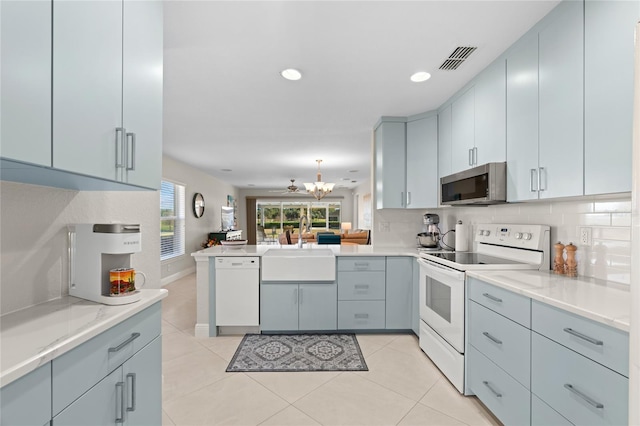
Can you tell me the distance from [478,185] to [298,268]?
1796mm

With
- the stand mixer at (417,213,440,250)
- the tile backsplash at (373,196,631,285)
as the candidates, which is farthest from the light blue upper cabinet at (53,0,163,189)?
the stand mixer at (417,213,440,250)

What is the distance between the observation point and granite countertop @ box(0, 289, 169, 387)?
0.74 m

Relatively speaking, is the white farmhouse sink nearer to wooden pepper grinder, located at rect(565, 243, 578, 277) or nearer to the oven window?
the oven window

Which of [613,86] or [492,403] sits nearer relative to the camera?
[613,86]

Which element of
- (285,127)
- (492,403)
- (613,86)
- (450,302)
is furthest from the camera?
(285,127)

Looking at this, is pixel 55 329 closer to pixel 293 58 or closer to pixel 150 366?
pixel 150 366

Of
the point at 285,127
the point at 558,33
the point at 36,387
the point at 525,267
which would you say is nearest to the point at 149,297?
the point at 36,387

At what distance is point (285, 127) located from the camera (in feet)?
11.8

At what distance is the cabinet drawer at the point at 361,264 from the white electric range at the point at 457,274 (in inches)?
18.0

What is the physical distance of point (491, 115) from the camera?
2133 mm

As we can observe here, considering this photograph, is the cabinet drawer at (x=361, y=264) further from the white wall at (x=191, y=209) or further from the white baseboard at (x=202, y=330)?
the white wall at (x=191, y=209)

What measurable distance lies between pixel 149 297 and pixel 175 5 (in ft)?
4.88

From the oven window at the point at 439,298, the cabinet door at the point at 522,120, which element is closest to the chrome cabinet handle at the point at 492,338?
the oven window at the point at 439,298

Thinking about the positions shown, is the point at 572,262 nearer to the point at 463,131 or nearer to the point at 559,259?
the point at 559,259
